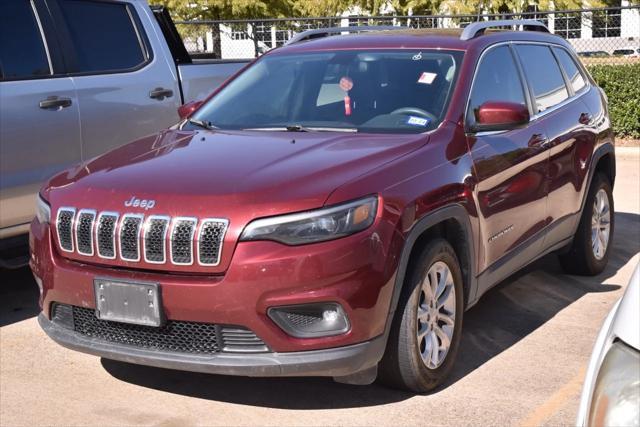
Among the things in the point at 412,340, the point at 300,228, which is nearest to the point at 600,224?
the point at 412,340

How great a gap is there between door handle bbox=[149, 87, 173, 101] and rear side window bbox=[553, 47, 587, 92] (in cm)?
275

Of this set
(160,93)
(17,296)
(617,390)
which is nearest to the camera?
(617,390)

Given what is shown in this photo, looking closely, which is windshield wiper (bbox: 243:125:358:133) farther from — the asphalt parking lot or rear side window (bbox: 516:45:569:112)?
rear side window (bbox: 516:45:569:112)

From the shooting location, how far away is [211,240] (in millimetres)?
4031

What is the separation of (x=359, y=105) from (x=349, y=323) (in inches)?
61.7

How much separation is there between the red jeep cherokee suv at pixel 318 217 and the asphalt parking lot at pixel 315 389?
0.67ft

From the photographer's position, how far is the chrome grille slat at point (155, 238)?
13.5 ft

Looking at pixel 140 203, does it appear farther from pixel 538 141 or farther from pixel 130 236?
pixel 538 141

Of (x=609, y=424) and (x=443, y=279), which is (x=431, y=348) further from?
(x=609, y=424)

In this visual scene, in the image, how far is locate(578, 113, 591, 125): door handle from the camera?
251 inches

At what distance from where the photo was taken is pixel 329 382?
189 inches

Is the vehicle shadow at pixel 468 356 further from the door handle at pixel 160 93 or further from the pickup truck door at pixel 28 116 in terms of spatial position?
the door handle at pixel 160 93

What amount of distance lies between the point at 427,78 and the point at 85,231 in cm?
202

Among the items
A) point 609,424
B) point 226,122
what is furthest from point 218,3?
point 609,424
